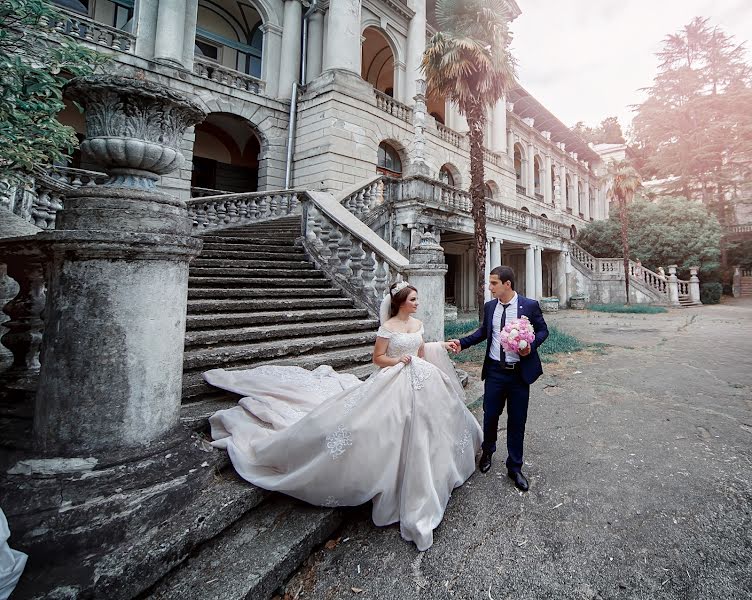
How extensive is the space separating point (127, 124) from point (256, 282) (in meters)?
4.02

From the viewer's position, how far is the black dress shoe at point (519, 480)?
9.18ft

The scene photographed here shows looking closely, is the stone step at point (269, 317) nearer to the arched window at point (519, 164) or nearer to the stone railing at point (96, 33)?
the stone railing at point (96, 33)

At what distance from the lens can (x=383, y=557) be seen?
2.08 meters

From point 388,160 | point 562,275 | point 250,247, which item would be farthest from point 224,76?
point 562,275

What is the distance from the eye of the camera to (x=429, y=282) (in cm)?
581

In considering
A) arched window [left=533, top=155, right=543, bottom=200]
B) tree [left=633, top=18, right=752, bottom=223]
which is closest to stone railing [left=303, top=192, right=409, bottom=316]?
arched window [left=533, top=155, right=543, bottom=200]

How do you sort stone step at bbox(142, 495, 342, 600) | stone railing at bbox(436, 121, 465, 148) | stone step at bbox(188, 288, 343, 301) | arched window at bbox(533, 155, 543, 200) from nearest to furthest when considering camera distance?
stone step at bbox(142, 495, 342, 600)
stone step at bbox(188, 288, 343, 301)
stone railing at bbox(436, 121, 465, 148)
arched window at bbox(533, 155, 543, 200)

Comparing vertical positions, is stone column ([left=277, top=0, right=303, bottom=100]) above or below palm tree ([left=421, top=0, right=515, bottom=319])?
above

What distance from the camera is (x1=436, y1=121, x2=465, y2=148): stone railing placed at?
738 inches

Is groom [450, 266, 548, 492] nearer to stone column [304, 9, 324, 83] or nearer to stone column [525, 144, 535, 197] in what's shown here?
stone column [304, 9, 324, 83]

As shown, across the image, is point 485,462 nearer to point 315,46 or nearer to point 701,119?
point 315,46

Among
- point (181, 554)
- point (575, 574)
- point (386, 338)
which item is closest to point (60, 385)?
point (181, 554)

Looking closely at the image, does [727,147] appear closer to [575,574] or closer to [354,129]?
[354,129]

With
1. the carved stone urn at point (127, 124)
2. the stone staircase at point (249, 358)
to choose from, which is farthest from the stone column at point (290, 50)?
the carved stone urn at point (127, 124)
